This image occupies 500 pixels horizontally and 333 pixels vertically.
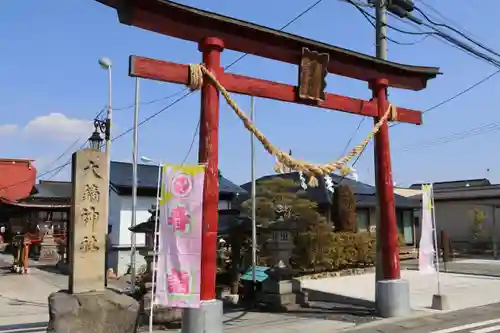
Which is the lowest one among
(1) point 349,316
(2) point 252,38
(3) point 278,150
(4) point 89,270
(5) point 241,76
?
(1) point 349,316

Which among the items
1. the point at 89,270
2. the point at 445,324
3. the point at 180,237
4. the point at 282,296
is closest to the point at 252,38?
the point at 180,237

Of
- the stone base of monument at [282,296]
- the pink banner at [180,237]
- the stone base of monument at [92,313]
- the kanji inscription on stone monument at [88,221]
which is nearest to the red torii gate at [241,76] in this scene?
the pink banner at [180,237]

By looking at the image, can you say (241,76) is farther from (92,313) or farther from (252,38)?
(92,313)

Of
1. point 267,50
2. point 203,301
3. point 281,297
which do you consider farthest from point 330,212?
point 203,301

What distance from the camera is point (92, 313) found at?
791 centimetres

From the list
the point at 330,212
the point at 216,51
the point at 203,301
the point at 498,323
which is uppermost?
the point at 216,51

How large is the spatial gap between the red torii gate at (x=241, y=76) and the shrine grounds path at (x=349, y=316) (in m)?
1.40

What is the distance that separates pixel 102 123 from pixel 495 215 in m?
28.3

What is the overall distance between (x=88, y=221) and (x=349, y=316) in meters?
6.56

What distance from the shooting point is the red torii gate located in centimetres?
857

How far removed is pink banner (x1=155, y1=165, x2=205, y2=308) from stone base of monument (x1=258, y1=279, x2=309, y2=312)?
5575 mm

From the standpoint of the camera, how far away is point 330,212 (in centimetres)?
2383

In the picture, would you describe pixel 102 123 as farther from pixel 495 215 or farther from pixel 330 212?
pixel 495 215

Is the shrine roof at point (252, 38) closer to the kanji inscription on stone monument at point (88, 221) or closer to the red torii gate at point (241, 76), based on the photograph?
the red torii gate at point (241, 76)
